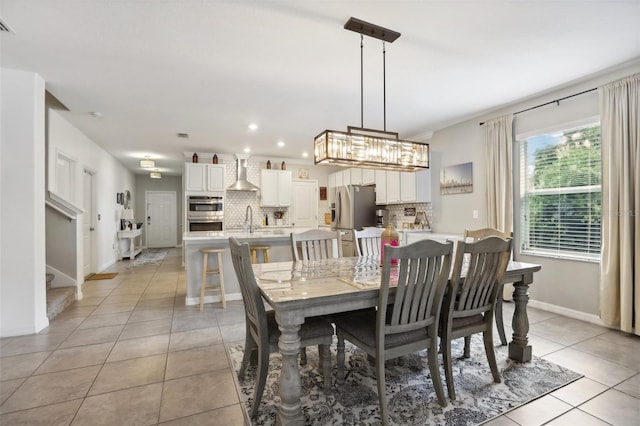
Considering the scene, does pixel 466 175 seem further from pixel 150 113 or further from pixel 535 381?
pixel 150 113

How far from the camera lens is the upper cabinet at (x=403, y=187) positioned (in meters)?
5.20

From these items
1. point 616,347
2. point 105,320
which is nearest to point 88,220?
point 105,320

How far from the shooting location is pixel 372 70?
118 inches

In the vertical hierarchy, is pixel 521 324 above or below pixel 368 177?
below

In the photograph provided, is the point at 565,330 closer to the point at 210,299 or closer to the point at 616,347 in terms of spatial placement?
the point at 616,347

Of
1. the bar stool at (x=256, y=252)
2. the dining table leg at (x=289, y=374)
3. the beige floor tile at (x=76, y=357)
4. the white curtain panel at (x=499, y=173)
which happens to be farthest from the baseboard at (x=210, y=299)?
the white curtain panel at (x=499, y=173)

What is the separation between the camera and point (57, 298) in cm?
364

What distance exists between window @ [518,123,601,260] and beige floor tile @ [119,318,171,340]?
4.36 m

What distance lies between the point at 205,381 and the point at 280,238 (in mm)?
2348

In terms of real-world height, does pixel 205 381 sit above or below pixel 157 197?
below

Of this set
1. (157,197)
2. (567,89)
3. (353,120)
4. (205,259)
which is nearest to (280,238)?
(205,259)

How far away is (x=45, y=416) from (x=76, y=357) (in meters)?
0.84

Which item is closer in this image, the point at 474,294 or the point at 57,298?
the point at 474,294

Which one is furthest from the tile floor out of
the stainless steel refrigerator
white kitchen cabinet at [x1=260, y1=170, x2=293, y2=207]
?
white kitchen cabinet at [x1=260, y1=170, x2=293, y2=207]
